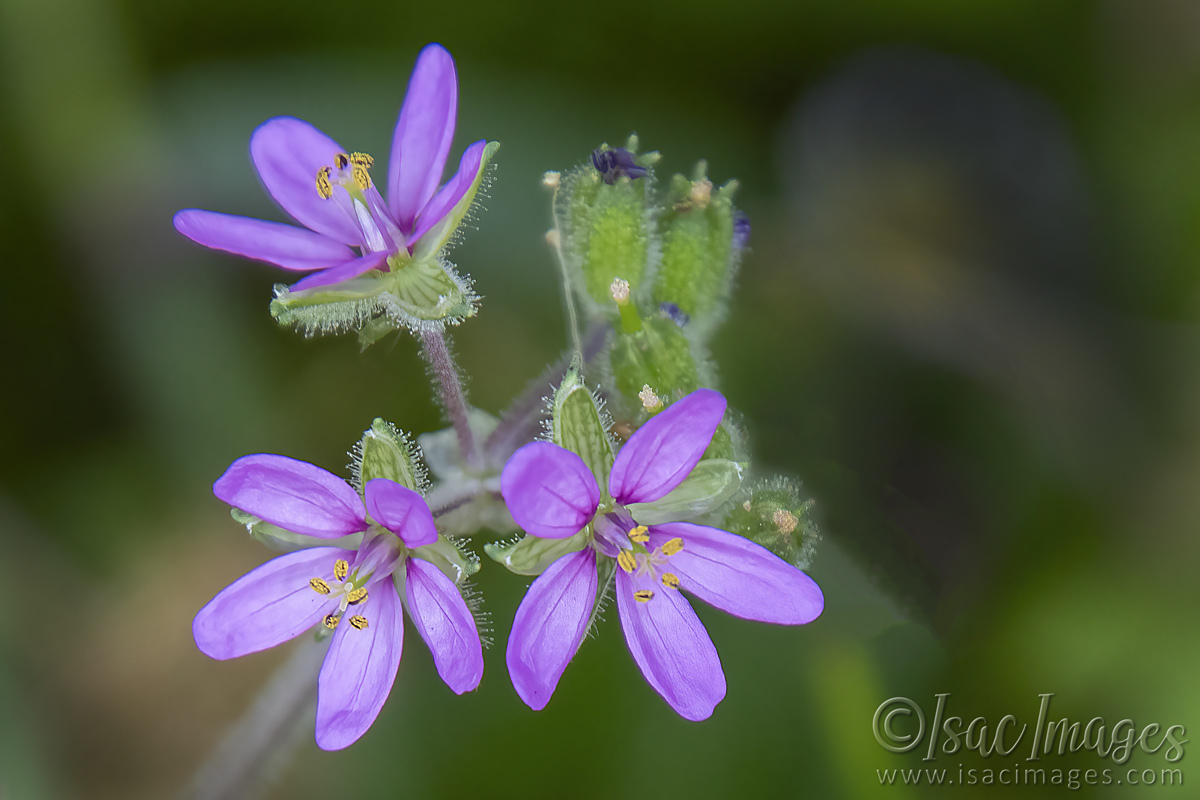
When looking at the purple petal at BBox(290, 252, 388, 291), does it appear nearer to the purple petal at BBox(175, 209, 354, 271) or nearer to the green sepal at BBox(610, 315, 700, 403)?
the purple petal at BBox(175, 209, 354, 271)

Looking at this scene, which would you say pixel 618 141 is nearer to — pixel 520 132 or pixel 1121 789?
pixel 520 132

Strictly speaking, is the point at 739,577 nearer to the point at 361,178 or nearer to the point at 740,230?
the point at 740,230

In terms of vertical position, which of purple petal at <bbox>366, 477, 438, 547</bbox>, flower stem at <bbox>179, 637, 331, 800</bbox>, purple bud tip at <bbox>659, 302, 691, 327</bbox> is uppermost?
purple bud tip at <bbox>659, 302, 691, 327</bbox>

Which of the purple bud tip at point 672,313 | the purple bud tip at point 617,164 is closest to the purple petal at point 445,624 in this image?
the purple bud tip at point 672,313

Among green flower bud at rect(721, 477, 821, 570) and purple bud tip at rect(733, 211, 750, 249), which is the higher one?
purple bud tip at rect(733, 211, 750, 249)

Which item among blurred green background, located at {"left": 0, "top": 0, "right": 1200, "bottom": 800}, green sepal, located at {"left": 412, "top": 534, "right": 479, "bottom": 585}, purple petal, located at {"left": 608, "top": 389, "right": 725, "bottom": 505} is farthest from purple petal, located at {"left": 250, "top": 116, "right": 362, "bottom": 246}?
blurred green background, located at {"left": 0, "top": 0, "right": 1200, "bottom": 800}

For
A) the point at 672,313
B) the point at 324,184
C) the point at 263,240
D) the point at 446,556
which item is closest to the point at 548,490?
the point at 446,556
